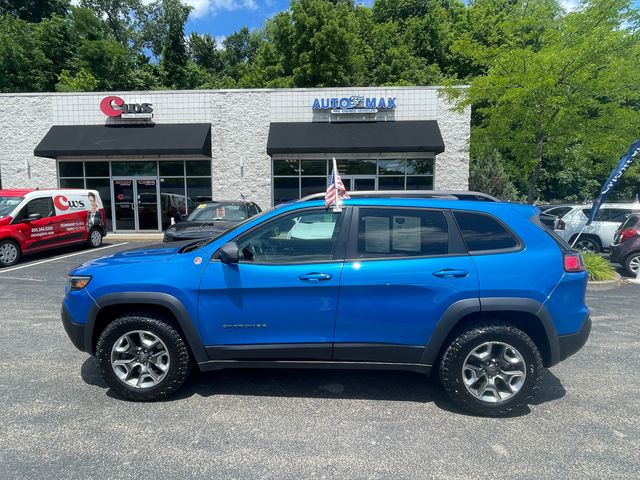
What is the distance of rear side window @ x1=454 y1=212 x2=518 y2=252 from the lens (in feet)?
10.8

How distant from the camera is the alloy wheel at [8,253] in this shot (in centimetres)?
959

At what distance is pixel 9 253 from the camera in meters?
9.75

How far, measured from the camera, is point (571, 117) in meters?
9.25

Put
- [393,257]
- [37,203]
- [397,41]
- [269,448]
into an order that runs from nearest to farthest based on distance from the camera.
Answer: [269,448] → [393,257] → [37,203] → [397,41]

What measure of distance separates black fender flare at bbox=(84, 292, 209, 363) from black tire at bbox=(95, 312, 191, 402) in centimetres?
10

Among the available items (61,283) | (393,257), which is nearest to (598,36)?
(393,257)

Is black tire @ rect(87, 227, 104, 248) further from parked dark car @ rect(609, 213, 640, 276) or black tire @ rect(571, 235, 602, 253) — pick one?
parked dark car @ rect(609, 213, 640, 276)

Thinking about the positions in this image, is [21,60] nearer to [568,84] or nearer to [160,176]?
[160,176]

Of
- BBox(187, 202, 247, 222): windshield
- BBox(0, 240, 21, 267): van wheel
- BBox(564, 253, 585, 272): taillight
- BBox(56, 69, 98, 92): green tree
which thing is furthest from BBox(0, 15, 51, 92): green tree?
BBox(564, 253, 585, 272): taillight

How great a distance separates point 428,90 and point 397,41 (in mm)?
19486

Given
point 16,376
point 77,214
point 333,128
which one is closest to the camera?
point 16,376

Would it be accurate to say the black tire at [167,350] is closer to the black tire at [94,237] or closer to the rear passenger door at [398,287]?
the rear passenger door at [398,287]

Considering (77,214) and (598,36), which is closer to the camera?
(598,36)

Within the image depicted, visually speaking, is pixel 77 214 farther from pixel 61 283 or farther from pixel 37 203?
pixel 61 283
